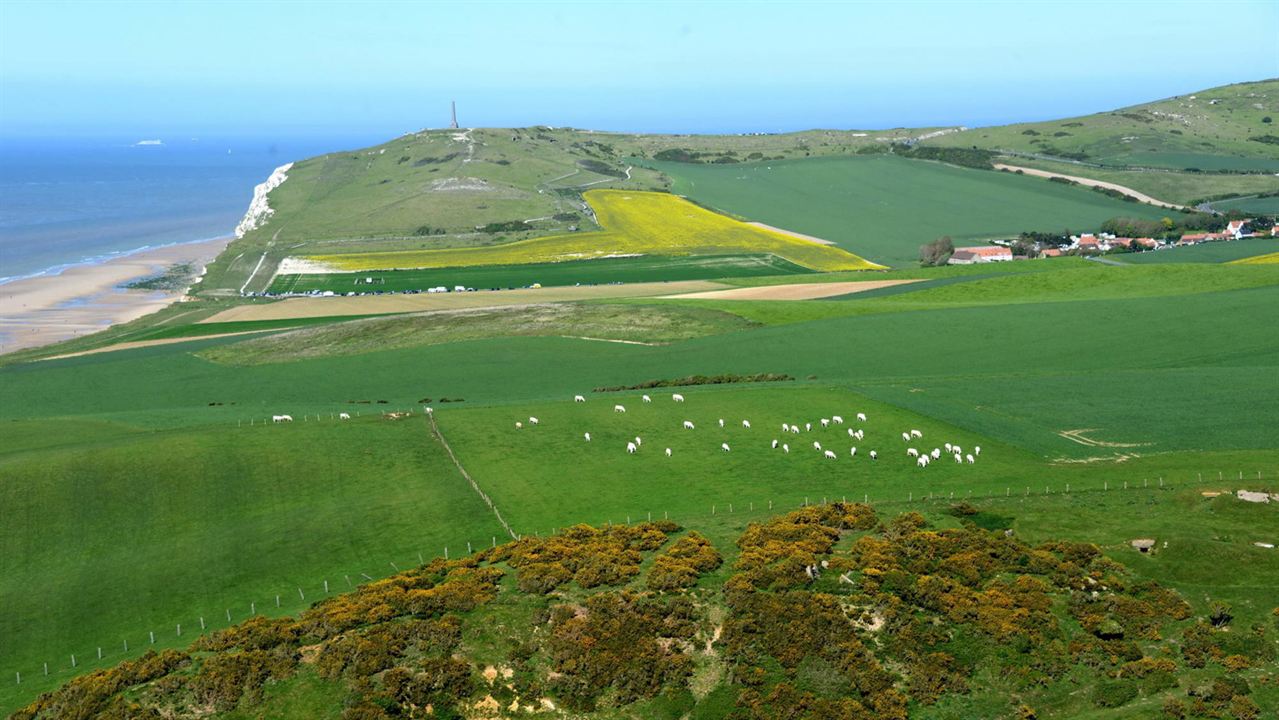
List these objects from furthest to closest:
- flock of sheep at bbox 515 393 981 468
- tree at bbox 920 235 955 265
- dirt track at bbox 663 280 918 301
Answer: tree at bbox 920 235 955 265 < dirt track at bbox 663 280 918 301 < flock of sheep at bbox 515 393 981 468

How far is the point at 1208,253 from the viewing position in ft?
446

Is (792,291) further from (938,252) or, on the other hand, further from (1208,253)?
(1208,253)

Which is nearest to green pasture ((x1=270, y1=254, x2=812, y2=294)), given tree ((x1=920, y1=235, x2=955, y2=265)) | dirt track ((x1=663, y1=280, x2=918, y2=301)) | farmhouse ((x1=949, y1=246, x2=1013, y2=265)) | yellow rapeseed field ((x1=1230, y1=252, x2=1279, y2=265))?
dirt track ((x1=663, y1=280, x2=918, y2=301))

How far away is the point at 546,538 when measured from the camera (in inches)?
1845

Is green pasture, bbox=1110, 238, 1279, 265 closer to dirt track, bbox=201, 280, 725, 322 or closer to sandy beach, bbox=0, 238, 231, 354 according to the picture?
dirt track, bbox=201, 280, 725, 322

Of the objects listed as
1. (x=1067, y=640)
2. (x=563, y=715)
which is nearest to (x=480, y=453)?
(x=563, y=715)

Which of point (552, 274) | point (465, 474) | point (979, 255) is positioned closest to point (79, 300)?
point (552, 274)

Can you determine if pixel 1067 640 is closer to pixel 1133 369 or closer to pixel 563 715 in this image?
pixel 563 715

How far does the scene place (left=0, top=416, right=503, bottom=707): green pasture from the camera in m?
43.5

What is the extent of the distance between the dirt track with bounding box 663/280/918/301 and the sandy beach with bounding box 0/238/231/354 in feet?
213

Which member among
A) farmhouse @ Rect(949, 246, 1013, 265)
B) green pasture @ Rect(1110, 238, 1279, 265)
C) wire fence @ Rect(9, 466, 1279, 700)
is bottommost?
wire fence @ Rect(9, 466, 1279, 700)

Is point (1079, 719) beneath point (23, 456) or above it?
beneath

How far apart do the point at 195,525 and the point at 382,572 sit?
1079 centimetres

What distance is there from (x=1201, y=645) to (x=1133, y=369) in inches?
1900
